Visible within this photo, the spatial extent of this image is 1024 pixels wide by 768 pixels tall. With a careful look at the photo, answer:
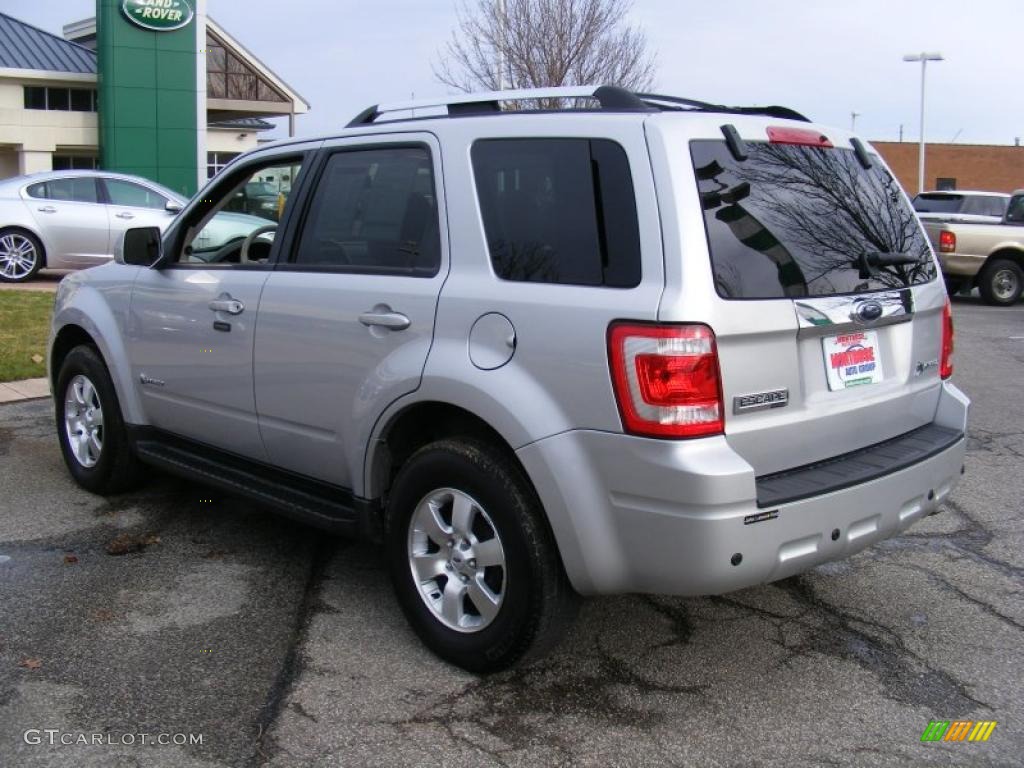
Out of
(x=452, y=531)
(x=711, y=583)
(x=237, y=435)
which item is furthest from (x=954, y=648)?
(x=237, y=435)

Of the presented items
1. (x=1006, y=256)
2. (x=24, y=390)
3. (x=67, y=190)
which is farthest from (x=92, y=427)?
(x=1006, y=256)

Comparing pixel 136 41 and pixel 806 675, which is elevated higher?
pixel 136 41

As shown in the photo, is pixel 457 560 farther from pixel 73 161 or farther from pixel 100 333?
pixel 73 161

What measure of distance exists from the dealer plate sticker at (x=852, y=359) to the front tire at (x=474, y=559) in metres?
1.05

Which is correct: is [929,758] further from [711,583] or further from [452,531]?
[452,531]

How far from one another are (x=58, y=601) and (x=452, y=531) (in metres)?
1.75

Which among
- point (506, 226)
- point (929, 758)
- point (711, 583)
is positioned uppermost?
Result: point (506, 226)

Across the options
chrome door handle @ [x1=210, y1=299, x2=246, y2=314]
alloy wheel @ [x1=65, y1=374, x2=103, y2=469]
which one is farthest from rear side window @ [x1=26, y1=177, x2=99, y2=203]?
chrome door handle @ [x1=210, y1=299, x2=246, y2=314]

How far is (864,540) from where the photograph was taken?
3553mm

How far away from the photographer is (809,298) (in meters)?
3.46

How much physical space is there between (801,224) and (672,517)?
3.62 ft

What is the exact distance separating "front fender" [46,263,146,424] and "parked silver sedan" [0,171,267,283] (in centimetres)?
960

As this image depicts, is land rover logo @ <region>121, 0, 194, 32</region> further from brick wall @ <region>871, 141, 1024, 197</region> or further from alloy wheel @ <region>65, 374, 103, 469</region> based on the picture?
brick wall @ <region>871, 141, 1024, 197</region>

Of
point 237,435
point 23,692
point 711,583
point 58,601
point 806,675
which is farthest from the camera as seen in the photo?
point 237,435
